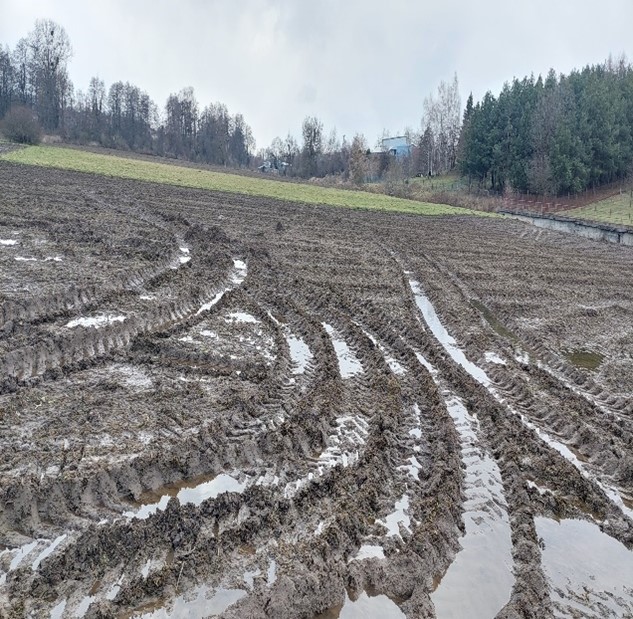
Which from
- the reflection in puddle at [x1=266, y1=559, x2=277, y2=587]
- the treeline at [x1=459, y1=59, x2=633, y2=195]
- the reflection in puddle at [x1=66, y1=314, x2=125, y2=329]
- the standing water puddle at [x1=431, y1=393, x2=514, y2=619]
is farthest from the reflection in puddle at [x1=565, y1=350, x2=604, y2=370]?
the treeline at [x1=459, y1=59, x2=633, y2=195]

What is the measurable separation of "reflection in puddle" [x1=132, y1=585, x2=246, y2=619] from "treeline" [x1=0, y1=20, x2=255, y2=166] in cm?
7788

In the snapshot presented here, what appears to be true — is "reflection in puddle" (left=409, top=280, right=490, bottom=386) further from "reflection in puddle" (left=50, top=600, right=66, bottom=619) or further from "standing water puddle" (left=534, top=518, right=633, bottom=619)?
"reflection in puddle" (left=50, top=600, right=66, bottom=619)

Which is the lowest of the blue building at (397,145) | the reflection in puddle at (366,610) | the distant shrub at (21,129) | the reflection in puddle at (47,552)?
the reflection in puddle at (366,610)

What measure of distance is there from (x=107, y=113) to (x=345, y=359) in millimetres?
100560

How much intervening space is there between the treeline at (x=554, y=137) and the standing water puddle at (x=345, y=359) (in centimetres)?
5089

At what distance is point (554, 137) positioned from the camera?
5828 cm

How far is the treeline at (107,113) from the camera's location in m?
81.6

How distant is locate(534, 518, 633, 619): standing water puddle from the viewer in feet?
19.2

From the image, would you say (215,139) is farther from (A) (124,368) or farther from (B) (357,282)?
(A) (124,368)

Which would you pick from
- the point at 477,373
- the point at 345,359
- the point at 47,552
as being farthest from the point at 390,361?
the point at 47,552

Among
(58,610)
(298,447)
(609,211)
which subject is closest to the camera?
(58,610)

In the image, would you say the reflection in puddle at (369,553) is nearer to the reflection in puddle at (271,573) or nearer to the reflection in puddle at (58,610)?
the reflection in puddle at (271,573)

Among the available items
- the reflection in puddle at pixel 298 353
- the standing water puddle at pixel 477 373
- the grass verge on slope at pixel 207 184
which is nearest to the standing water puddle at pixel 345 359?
the reflection in puddle at pixel 298 353

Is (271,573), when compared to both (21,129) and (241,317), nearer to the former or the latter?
(241,317)
